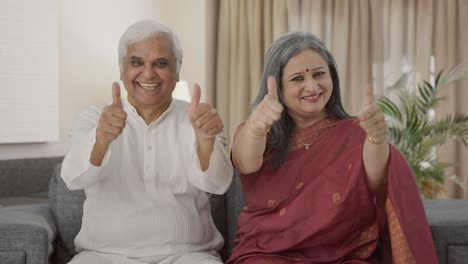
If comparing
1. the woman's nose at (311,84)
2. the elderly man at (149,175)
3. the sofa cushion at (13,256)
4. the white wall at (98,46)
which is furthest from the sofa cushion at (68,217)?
the white wall at (98,46)

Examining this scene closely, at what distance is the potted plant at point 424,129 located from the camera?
4570 mm

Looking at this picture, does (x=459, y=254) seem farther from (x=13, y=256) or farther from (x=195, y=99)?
(x=13, y=256)

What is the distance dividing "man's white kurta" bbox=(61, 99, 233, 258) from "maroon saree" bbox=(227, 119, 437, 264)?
16 centimetres

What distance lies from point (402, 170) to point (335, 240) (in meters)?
0.28

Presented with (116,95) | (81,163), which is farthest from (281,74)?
(81,163)

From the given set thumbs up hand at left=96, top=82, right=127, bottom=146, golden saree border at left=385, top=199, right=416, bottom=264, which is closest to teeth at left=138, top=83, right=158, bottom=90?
thumbs up hand at left=96, top=82, right=127, bottom=146

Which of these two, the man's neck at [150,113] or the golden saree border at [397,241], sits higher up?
the man's neck at [150,113]

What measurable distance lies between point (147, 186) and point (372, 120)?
2.40 ft

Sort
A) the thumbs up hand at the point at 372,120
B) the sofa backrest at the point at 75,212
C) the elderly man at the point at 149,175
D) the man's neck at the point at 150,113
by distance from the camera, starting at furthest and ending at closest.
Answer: the sofa backrest at the point at 75,212 < the man's neck at the point at 150,113 < the elderly man at the point at 149,175 < the thumbs up hand at the point at 372,120

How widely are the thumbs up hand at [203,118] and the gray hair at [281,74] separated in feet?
0.85

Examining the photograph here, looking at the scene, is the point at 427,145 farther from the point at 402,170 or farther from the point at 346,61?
the point at 402,170

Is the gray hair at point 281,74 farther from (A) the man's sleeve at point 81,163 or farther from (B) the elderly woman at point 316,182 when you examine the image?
(A) the man's sleeve at point 81,163

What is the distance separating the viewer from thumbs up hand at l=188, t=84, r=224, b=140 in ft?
6.13

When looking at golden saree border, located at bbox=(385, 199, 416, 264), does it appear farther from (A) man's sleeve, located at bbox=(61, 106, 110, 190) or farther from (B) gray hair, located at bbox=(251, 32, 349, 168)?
(A) man's sleeve, located at bbox=(61, 106, 110, 190)
